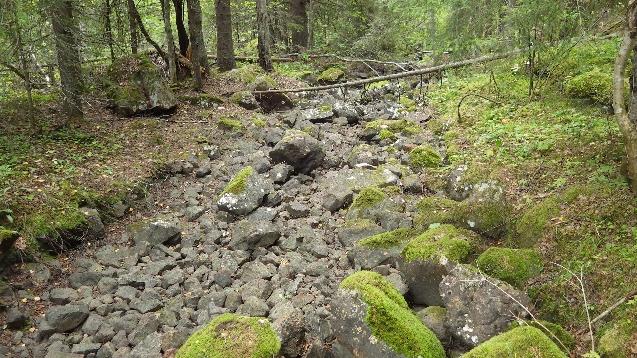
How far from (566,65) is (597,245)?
22.6 ft

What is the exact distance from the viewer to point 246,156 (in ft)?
33.9

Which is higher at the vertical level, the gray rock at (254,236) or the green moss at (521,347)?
the green moss at (521,347)

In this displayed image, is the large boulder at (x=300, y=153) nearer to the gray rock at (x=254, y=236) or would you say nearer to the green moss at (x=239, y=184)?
the green moss at (x=239, y=184)

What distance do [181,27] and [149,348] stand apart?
11.5 m

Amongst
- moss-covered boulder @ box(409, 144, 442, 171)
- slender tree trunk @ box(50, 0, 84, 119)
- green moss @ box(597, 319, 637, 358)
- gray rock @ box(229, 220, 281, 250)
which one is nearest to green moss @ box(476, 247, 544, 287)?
green moss @ box(597, 319, 637, 358)

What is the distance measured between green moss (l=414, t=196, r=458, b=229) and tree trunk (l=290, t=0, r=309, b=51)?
14080mm

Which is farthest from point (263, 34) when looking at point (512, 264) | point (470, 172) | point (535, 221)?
point (512, 264)

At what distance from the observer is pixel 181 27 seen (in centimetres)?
1434

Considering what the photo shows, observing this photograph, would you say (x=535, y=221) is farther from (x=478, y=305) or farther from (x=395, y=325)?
(x=395, y=325)

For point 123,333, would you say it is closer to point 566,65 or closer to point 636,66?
point 636,66

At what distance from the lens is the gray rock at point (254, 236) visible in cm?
711

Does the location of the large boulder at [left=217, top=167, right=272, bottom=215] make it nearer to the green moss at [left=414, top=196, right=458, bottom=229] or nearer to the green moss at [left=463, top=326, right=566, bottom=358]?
the green moss at [left=414, top=196, right=458, bottom=229]

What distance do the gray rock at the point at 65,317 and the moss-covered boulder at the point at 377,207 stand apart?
410 cm

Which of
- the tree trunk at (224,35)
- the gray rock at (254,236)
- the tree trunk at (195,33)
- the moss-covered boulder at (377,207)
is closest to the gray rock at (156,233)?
the gray rock at (254,236)
